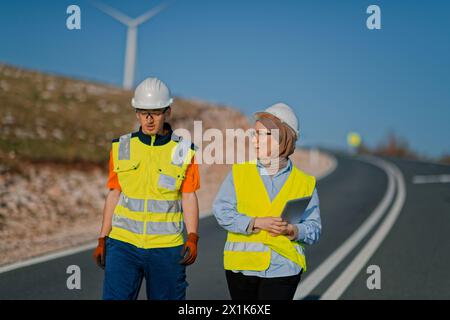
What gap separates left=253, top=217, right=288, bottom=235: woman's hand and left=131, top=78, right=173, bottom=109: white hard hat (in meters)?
1.28

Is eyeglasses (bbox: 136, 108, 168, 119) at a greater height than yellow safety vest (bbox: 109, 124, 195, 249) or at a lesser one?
greater

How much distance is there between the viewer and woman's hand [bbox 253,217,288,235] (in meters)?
3.90

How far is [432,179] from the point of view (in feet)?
89.6

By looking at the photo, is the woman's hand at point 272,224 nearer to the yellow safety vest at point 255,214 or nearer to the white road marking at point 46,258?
the yellow safety vest at point 255,214

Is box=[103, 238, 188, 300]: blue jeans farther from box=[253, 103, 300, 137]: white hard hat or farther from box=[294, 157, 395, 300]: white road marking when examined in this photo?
box=[294, 157, 395, 300]: white road marking

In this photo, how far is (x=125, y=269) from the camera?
14.6 feet

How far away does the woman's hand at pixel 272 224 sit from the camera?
3.90 m

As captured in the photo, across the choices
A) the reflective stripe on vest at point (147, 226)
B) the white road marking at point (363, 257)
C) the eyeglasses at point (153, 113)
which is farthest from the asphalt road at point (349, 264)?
the eyeglasses at point (153, 113)

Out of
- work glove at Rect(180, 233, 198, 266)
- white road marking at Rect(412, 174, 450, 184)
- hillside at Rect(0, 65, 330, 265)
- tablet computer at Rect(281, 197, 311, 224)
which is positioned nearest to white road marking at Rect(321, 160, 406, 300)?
work glove at Rect(180, 233, 198, 266)

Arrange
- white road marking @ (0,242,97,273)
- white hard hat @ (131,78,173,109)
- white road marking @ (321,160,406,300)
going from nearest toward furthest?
white hard hat @ (131,78,173,109) < white road marking @ (321,160,406,300) < white road marking @ (0,242,97,273)

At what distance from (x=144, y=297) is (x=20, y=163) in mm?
11387

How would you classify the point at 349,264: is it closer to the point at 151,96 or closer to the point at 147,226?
the point at 147,226

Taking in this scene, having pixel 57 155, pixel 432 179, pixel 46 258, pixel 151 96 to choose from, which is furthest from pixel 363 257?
pixel 432 179
